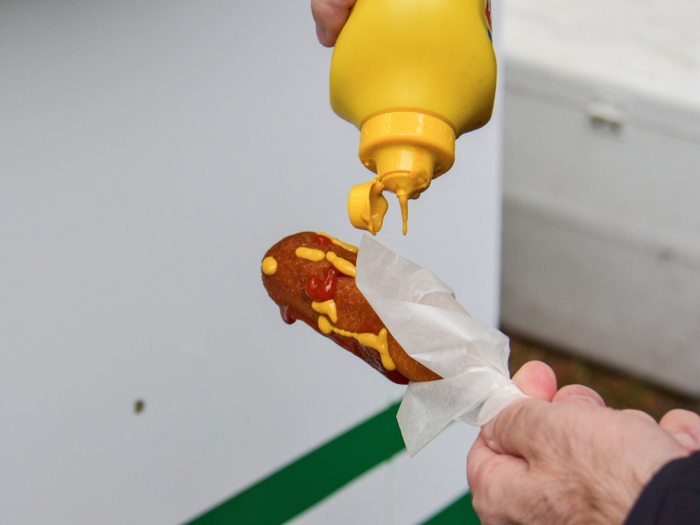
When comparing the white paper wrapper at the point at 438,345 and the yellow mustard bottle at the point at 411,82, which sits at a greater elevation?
the yellow mustard bottle at the point at 411,82

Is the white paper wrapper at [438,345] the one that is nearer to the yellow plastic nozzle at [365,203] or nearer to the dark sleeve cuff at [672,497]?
the yellow plastic nozzle at [365,203]

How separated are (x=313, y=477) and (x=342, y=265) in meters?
0.55

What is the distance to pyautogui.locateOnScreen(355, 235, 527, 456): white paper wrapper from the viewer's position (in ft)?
2.34

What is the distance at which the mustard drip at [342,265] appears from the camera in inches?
33.6

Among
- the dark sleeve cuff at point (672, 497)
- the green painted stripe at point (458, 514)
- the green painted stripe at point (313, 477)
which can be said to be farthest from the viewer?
the green painted stripe at point (458, 514)

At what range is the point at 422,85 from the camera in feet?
2.16

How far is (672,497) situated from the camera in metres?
0.47

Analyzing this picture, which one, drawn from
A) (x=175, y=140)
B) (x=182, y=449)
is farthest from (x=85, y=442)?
(x=175, y=140)

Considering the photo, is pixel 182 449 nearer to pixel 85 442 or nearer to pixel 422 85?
pixel 85 442

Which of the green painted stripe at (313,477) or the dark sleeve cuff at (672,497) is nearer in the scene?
the dark sleeve cuff at (672,497)

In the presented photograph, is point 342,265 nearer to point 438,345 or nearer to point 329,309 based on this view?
point 329,309

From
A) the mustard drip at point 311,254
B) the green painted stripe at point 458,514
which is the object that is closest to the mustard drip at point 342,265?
the mustard drip at point 311,254

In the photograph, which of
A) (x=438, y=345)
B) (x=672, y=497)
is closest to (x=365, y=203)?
(x=438, y=345)

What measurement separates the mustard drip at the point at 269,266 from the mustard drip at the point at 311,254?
0.13ft
